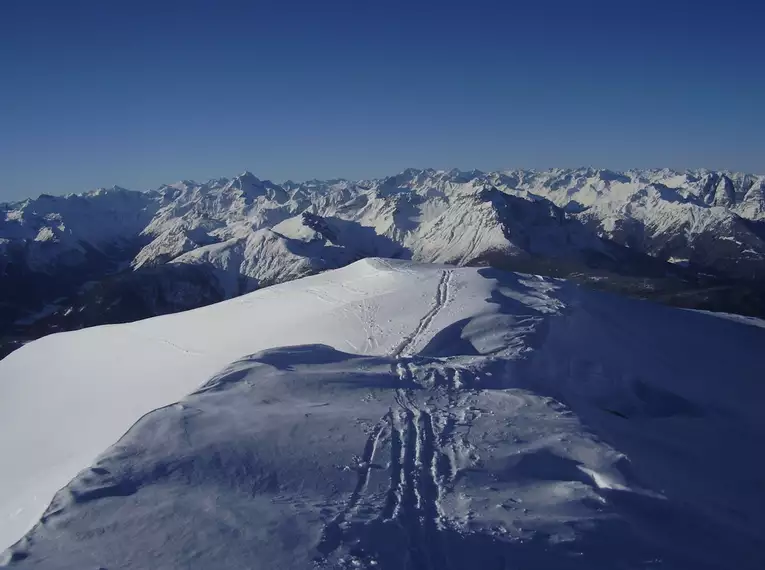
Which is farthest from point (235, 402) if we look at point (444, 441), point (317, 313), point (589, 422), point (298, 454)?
point (317, 313)

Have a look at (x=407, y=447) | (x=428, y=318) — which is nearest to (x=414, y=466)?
(x=407, y=447)

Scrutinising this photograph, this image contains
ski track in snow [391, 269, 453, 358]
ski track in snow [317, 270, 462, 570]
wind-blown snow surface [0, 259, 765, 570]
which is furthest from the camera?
ski track in snow [391, 269, 453, 358]

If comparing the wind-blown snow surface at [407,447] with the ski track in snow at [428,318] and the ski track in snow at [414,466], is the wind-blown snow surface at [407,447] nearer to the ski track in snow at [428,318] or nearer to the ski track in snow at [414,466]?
the ski track in snow at [414,466]

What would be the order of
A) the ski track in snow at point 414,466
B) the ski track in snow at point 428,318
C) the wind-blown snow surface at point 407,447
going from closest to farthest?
the ski track in snow at point 414,466 < the wind-blown snow surface at point 407,447 < the ski track in snow at point 428,318

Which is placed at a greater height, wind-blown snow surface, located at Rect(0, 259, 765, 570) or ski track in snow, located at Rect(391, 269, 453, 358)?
ski track in snow, located at Rect(391, 269, 453, 358)

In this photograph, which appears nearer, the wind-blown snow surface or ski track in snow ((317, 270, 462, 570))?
ski track in snow ((317, 270, 462, 570))

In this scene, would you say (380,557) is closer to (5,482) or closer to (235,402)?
(235,402)

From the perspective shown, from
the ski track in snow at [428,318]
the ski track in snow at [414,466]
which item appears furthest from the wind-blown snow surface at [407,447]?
the ski track in snow at [428,318]

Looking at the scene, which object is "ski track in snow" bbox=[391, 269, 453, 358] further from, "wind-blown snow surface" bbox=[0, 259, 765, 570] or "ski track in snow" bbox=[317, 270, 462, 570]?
"ski track in snow" bbox=[317, 270, 462, 570]

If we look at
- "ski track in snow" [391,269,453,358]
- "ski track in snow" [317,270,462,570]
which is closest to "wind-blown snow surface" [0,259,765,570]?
"ski track in snow" [317,270,462,570]
